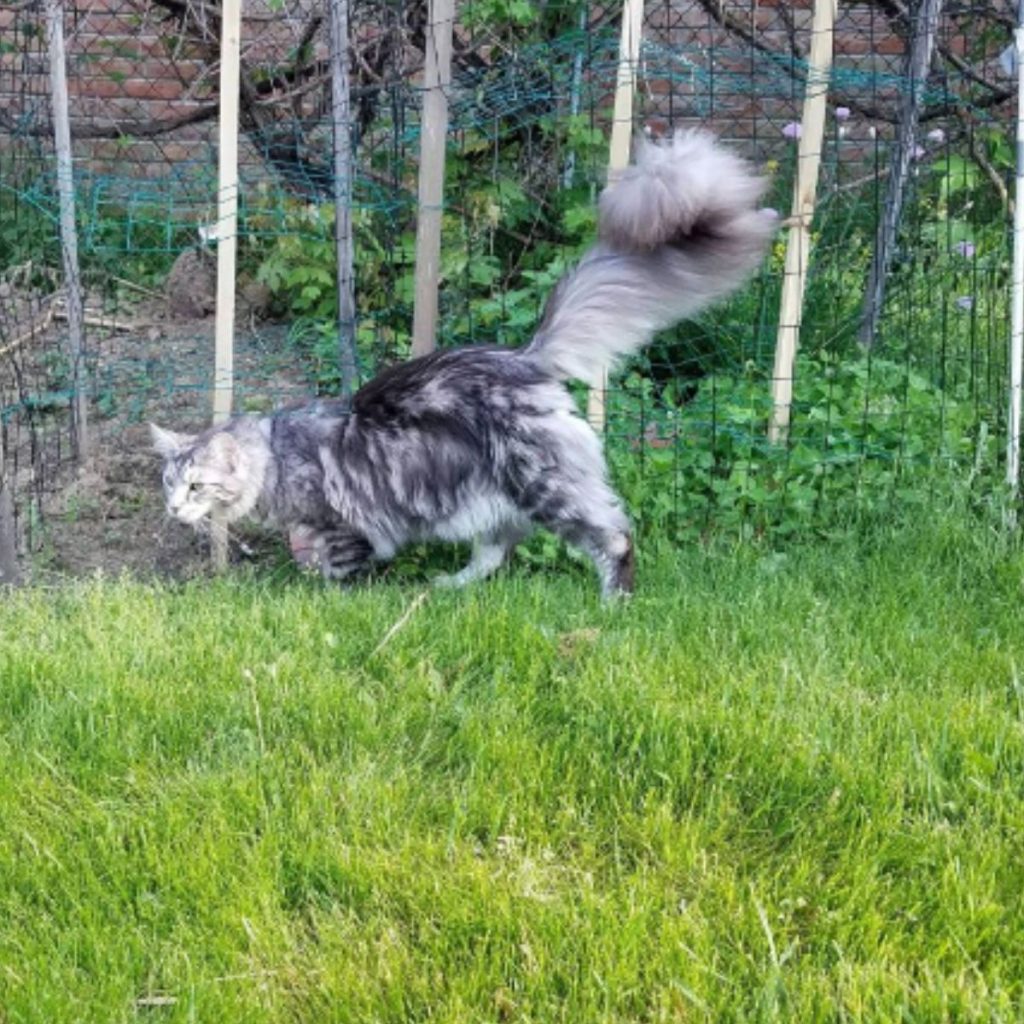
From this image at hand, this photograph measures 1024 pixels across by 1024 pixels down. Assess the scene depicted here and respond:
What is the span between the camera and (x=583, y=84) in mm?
5387

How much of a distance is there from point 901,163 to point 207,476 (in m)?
2.86

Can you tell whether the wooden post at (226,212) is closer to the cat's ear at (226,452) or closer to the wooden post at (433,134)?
the cat's ear at (226,452)

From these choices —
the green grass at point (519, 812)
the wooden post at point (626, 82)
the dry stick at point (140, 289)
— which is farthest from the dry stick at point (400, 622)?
the dry stick at point (140, 289)

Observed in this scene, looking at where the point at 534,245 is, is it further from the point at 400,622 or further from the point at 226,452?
the point at 400,622

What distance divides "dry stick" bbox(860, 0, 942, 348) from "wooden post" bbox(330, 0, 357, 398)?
2006 mm

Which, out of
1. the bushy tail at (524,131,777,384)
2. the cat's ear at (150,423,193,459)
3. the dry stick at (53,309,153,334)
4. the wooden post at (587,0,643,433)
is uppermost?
the wooden post at (587,0,643,433)

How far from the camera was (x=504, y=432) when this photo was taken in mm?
4082

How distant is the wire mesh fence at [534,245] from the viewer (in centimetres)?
466

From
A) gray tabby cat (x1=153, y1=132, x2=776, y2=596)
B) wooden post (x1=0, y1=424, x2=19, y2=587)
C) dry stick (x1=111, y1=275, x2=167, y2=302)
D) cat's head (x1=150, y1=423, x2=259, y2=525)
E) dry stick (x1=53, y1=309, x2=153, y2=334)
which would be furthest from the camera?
dry stick (x1=111, y1=275, x2=167, y2=302)

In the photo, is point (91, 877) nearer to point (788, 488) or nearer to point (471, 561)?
point (471, 561)

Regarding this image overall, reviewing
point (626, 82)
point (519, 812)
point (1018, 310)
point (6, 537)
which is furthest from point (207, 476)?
point (1018, 310)

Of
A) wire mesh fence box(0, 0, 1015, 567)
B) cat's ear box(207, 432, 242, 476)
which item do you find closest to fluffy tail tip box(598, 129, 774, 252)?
wire mesh fence box(0, 0, 1015, 567)

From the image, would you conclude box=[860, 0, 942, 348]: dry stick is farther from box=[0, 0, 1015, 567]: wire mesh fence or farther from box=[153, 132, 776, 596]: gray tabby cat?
box=[153, 132, 776, 596]: gray tabby cat

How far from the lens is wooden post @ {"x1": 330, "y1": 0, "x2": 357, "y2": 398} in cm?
448
